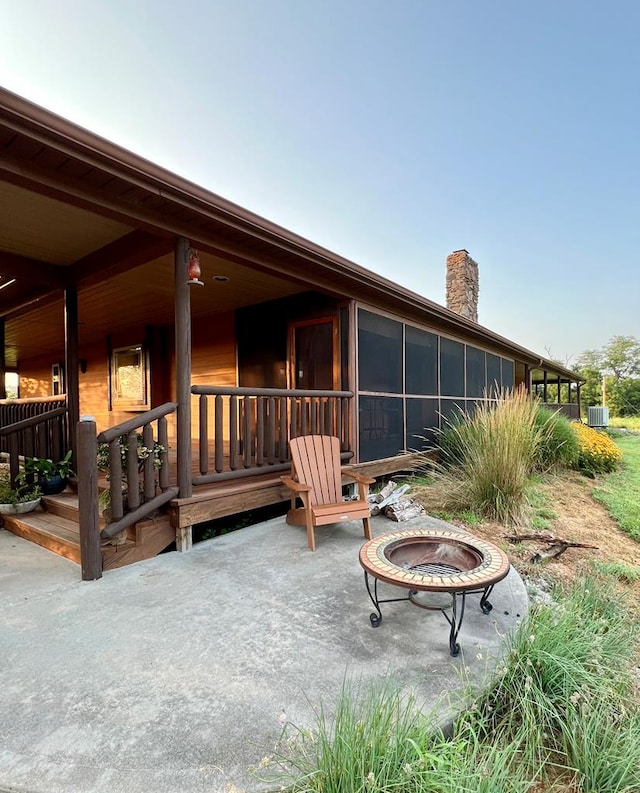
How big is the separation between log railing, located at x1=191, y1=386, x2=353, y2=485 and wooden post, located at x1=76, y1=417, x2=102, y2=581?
863 mm

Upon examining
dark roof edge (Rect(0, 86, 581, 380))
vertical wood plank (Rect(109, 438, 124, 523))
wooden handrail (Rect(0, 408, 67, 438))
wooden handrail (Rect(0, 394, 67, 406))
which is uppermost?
dark roof edge (Rect(0, 86, 581, 380))

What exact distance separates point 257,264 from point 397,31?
29.0 feet

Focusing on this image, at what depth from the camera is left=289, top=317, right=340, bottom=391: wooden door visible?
5441mm

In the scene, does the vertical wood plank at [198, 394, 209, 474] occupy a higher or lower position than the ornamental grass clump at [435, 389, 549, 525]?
higher

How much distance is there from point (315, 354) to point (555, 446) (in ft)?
15.2

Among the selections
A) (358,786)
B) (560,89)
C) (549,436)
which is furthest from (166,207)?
(560,89)

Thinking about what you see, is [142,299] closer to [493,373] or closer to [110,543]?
[110,543]

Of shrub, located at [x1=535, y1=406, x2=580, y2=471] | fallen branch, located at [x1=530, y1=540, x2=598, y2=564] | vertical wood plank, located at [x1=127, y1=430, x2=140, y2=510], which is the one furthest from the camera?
shrub, located at [x1=535, y1=406, x2=580, y2=471]

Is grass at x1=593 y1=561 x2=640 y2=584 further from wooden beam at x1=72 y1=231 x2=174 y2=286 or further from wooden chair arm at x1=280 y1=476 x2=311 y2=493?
wooden beam at x1=72 y1=231 x2=174 y2=286

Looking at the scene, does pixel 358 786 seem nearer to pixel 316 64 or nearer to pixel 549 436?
pixel 549 436

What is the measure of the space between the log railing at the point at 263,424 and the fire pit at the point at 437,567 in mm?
1758

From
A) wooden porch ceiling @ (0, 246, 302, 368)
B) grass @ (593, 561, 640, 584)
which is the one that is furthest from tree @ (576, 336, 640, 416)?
wooden porch ceiling @ (0, 246, 302, 368)

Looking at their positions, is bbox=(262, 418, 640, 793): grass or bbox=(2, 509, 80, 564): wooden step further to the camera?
bbox=(2, 509, 80, 564): wooden step

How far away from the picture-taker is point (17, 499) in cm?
408
